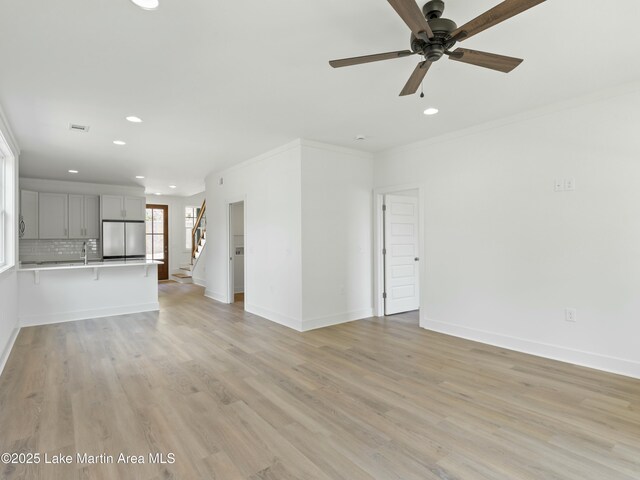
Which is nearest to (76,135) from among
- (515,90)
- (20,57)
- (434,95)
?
(20,57)

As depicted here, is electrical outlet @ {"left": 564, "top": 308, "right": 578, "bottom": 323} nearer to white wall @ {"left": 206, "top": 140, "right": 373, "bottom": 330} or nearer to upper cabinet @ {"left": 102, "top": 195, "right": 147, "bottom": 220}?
white wall @ {"left": 206, "top": 140, "right": 373, "bottom": 330}

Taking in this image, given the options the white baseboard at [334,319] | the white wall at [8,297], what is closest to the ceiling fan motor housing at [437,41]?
the white baseboard at [334,319]

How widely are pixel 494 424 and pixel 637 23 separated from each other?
2.83 m

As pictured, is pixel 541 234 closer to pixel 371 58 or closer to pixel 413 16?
pixel 371 58

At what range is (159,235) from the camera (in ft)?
34.8

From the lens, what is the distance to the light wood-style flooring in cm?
201

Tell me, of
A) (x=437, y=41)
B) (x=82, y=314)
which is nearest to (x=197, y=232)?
(x=82, y=314)

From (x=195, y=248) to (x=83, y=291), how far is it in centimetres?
491

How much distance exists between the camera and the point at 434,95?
342cm

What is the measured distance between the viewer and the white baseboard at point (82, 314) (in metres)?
5.29

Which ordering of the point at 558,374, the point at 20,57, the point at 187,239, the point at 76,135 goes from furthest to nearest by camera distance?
the point at 187,239, the point at 76,135, the point at 558,374, the point at 20,57

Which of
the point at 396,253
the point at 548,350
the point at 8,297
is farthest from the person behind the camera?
the point at 396,253

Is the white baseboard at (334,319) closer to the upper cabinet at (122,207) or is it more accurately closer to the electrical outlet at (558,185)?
the electrical outlet at (558,185)

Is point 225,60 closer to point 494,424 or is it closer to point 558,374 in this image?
point 494,424
